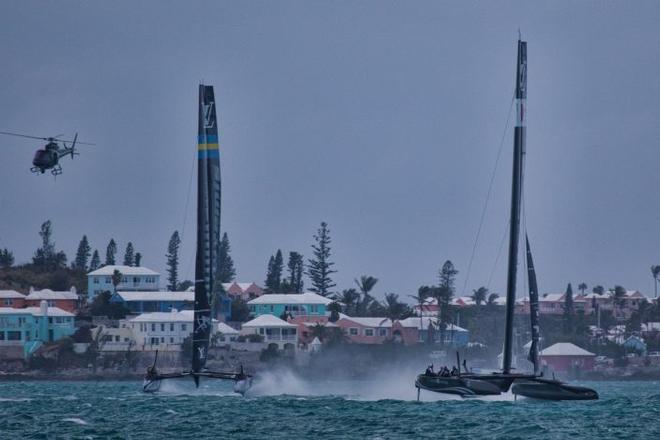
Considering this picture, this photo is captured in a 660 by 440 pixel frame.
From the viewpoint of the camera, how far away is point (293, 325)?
17712cm

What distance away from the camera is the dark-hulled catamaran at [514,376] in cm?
8200

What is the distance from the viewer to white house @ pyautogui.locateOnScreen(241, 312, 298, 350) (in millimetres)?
175500

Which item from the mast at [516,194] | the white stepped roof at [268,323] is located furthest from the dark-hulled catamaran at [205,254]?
the white stepped roof at [268,323]

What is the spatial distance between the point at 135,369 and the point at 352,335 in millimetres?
30414

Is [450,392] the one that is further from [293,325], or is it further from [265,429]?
[293,325]

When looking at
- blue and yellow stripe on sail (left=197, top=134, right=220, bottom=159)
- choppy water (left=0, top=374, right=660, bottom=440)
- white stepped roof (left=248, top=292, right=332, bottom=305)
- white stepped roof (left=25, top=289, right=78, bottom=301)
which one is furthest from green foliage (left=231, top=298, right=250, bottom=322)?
blue and yellow stripe on sail (left=197, top=134, right=220, bottom=159)

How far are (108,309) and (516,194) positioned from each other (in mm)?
101440

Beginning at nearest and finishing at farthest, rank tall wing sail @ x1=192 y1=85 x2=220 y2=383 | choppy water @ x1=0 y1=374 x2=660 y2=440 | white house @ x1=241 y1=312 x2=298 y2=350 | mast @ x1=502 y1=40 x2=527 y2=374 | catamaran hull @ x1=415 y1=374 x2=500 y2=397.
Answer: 1. choppy water @ x1=0 y1=374 x2=660 y2=440
2. catamaran hull @ x1=415 y1=374 x2=500 y2=397
3. mast @ x1=502 y1=40 x2=527 y2=374
4. tall wing sail @ x1=192 y1=85 x2=220 y2=383
5. white house @ x1=241 y1=312 x2=298 y2=350

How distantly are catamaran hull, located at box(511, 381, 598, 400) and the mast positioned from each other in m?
1.15

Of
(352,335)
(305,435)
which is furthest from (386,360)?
(305,435)

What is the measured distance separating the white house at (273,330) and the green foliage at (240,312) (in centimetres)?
1263

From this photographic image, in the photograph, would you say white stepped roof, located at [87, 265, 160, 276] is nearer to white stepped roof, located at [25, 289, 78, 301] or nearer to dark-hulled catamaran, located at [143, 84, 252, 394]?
white stepped roof, located at [25, 289, 78, 301]

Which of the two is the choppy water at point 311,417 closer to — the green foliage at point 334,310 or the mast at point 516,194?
the mast at point 516,194

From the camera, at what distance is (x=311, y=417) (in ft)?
245
